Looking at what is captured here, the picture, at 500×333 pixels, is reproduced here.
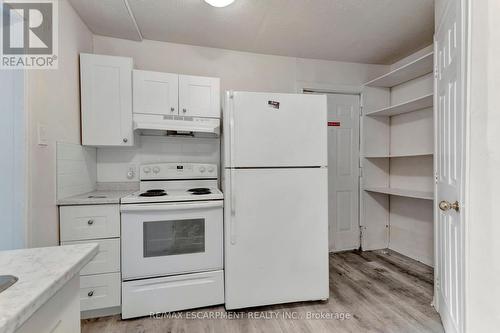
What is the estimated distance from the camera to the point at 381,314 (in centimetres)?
182

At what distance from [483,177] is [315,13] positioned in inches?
66.9

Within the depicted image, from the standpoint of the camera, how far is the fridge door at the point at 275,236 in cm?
185

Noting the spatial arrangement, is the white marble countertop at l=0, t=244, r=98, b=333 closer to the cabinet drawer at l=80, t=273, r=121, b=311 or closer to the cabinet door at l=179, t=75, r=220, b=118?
the cabinet drawer at l=80, t=273, r=121, b=311

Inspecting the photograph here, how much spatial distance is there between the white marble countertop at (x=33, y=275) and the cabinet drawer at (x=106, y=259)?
1.05 m

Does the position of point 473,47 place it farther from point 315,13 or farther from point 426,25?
point 426,25

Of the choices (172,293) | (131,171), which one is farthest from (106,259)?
(131,171)

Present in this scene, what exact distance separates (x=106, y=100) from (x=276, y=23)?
1657mm

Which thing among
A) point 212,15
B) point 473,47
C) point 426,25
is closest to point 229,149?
point 212,15

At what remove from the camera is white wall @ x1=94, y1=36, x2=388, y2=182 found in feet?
7.67

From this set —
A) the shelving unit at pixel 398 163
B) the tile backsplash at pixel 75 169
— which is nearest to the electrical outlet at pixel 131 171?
the tile backsplash at pixel 75 169

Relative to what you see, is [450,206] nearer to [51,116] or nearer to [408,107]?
[408,107]

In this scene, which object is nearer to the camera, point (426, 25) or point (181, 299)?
point (181, 299)

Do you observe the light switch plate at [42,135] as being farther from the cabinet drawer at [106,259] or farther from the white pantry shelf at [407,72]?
the white pantry shelf at [407,72]

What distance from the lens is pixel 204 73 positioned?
2.56 meters
